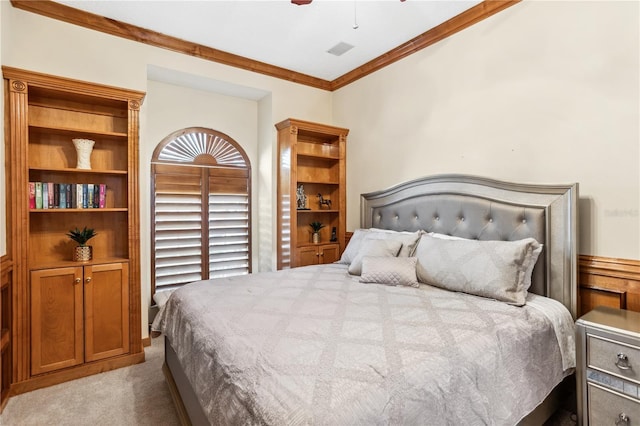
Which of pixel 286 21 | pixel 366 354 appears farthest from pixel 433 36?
pixel 366 354

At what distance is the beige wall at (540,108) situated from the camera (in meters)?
1.96

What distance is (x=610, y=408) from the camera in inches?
63.9

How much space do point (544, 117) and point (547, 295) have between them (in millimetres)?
1230

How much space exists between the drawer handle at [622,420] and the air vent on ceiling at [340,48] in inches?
132

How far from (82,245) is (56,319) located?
0.58 meters

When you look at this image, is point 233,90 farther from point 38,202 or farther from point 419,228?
point 419,228

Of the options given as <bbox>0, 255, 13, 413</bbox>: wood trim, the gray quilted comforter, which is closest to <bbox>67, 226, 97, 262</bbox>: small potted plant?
<bbox>0, 255, 13, 413</bbox>: wood trim

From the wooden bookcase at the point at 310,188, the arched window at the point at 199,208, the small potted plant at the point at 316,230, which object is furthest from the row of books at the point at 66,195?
the small potted plant at the point at 316,230

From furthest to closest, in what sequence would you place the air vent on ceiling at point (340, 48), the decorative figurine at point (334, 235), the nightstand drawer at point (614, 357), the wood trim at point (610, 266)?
the decorative figurine at point (334, 235) < the air vent on ceiling at point (340, 48) < the wood trim at point (610, 266) < the nightstand drawer at point (614, 357)

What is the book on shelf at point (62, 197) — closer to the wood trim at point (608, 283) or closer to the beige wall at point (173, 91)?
the beige wall at point (173, 91)

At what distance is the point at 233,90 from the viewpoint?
3.81 metres

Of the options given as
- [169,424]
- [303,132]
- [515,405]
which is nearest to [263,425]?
[515,405]

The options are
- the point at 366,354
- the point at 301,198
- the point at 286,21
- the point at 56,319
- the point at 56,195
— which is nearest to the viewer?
the point at 366,354

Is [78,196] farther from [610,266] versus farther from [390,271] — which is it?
[610,266]
